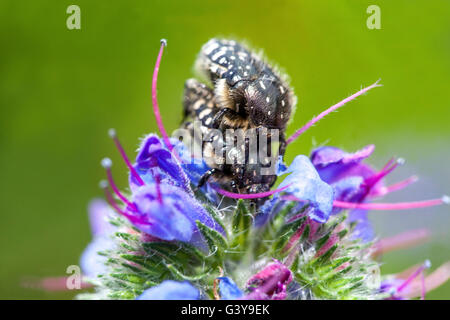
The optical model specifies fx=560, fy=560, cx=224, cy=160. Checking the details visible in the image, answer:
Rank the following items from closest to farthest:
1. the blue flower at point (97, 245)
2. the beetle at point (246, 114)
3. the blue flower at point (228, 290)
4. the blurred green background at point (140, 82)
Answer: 1. the blue flower at point (228, 290)
2. the beetle at point (246, 114)
3. the blue flower at point (97, 245)
4. the blurred green background at point (140, 82)

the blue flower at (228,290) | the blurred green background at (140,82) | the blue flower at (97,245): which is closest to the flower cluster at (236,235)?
the blue flower at (228,290)

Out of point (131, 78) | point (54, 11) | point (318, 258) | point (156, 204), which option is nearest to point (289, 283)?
point (318, 258)

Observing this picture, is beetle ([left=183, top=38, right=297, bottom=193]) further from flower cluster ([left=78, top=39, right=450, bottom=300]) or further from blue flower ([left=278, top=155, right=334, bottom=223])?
blue flower ([left=278, top=155, right=334, bottom=223])

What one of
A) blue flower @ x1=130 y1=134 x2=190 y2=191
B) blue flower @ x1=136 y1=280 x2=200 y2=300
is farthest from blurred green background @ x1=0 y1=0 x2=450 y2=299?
blue flower @ x1=136 y1=280 x2=200 y2=300

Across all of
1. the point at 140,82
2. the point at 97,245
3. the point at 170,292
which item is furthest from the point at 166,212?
the point at 140,82

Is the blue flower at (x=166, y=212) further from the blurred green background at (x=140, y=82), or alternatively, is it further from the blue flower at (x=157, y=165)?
the blurred green background at (x=140, y=82)

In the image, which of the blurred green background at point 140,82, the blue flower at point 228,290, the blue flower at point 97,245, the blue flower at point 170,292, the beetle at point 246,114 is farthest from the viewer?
the blurred green background at point 140,82
